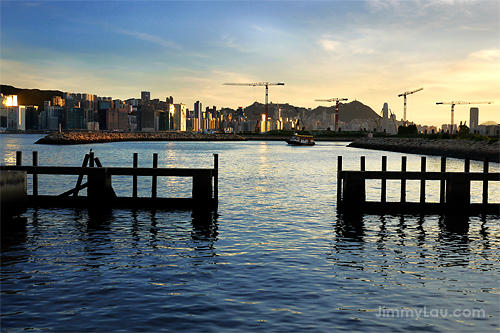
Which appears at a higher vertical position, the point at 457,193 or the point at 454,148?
the point at 454,148

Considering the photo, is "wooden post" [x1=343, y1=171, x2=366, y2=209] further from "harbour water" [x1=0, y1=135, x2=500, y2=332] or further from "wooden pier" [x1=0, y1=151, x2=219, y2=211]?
"wooden pier" [x1=0, y1=151, x2=219, y2=211]

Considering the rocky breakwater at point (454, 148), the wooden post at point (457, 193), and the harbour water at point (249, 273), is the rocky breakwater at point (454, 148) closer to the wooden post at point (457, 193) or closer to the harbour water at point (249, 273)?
the wooden post at point (457, 193)

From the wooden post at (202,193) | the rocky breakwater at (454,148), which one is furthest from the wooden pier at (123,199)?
the rocky breakwater at (454,148)

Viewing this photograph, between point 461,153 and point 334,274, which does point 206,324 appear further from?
point 461,153

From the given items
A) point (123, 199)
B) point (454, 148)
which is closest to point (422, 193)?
point (123, 199)

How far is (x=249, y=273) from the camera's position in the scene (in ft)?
44.4

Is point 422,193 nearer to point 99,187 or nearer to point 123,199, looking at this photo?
point 123,199

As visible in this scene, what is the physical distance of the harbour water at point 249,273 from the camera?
33.2 feet

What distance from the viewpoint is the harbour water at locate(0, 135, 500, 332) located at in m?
10.1

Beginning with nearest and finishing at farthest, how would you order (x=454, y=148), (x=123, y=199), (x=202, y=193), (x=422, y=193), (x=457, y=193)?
(x=457, y=193), (x=202, y=193), (x=422, y=193), (x=123, y=199), (x=454, y=148)

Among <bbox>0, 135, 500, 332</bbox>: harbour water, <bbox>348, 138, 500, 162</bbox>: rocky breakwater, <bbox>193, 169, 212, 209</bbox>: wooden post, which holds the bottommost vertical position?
<bbox>0, 135, 500, 332</bbox>: harbour water

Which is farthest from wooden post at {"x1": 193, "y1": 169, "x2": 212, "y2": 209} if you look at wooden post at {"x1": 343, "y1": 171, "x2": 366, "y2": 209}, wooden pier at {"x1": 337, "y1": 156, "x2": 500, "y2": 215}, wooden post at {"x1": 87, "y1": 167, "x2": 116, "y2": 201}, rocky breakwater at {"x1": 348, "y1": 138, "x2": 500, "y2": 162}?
rocky breakwater at {"x1": 348, "y1": 138, "x2": 500, "y2": 162}

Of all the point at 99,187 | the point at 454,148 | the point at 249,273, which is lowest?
the point at 249,273

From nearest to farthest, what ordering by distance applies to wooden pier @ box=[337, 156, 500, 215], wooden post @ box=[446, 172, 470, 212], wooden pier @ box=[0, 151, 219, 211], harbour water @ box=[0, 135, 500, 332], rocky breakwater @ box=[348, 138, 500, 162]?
1. harbour water @ box=[0, 135, 500, 332]
2. wooden pier @ box=[337, 156, 500, 215]
3. wooden post @ box=[446, 172, 470, 212]
4. wooden pier @ box=[0, 151, 219, 211]
5. rocky breakwater @ box=[348, 138, 500, 162]
